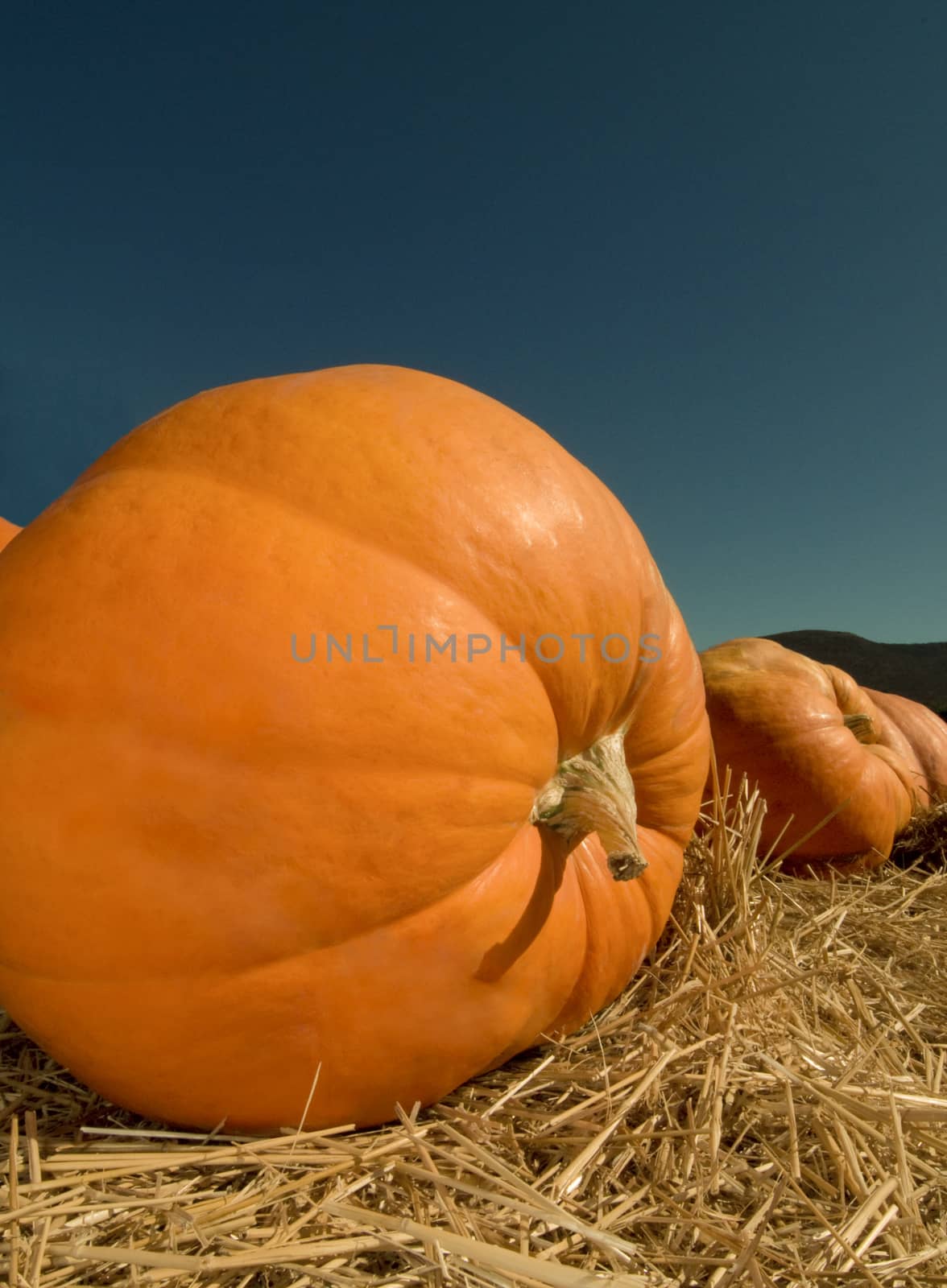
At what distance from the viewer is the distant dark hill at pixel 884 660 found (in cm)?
945

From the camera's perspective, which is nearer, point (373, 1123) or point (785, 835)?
point (373, 1123)

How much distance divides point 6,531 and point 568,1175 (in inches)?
101

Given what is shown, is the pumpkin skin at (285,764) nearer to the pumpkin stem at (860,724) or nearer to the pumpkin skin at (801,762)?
the pumpkin skin at (801,762)

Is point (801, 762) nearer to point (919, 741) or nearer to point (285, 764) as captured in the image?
point (919, 741)

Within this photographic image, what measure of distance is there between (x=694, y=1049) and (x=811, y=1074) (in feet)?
0.84

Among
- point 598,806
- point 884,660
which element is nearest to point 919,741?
point 598,806

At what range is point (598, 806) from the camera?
137 centimetres

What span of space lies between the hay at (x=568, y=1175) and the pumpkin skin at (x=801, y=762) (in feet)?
4.49

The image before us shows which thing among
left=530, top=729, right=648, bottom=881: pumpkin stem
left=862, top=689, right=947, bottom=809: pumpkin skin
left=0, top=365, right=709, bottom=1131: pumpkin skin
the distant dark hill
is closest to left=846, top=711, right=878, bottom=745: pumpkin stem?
left=862, top=689, right=947, bottom=809: pumpkin skin

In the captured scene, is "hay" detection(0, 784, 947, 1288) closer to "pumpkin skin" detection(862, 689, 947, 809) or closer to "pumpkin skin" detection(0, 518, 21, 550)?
"pumpkin skin" detection(0, 518, 21, 550)

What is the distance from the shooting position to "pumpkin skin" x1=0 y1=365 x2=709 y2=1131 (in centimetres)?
113

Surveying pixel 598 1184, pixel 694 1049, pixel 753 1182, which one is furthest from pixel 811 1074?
pixel 598 1184

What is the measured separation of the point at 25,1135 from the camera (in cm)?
134

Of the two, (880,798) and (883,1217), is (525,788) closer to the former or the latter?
(883,1217)
